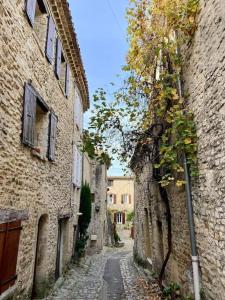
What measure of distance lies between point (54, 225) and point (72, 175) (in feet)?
10.5

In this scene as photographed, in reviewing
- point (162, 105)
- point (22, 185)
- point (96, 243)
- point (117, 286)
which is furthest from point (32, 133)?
point (96, 243)

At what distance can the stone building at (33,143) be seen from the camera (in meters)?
4.62

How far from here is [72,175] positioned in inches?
434

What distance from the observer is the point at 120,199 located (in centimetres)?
3584

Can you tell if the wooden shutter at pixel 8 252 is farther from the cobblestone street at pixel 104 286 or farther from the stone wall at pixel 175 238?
the stone wall at pixel 175 238

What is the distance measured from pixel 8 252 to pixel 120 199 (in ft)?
104

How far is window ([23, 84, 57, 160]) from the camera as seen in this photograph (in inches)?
217

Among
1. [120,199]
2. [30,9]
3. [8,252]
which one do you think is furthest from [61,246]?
[120,199]

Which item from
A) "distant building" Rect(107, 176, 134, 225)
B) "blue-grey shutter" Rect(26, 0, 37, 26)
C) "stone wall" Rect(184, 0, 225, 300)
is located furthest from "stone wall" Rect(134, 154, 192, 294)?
"distant building" Rect(107, 176, 134, 225)

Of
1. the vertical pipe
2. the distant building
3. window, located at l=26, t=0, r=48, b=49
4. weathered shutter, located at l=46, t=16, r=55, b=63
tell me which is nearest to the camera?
the vertical pipe

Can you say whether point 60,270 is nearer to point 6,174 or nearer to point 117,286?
point 117,286

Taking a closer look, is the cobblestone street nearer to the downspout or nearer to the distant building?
the downspout

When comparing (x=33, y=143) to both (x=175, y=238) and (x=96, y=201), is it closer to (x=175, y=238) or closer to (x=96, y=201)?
(x=175, y=238)

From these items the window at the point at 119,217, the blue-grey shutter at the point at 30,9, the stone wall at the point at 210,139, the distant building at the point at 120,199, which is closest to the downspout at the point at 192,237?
the stone wall at the point at 210,139
